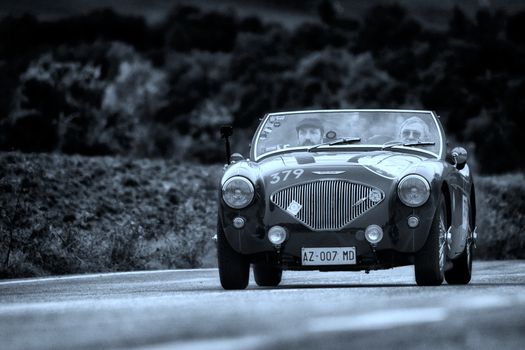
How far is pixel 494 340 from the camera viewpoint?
233 inches

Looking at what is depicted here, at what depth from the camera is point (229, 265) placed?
37.8 feet

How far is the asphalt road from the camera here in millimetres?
5879

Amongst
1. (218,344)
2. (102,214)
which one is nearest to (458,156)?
(218,344)

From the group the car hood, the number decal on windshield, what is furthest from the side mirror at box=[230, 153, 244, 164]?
the number decal on windshield

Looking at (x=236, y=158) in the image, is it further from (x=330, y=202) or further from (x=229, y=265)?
(x=330, y=202)

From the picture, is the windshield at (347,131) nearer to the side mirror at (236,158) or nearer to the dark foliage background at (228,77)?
the side mirror at (236,158)

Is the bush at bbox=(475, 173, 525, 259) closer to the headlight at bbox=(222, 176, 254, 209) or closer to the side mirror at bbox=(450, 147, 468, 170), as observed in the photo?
the side mirror at bbox=(450, 147, 468, 170)

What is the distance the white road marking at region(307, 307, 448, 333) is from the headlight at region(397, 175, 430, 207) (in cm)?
360

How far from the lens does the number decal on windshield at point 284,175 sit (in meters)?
11.4

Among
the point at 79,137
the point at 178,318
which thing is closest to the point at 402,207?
the point at 178,318

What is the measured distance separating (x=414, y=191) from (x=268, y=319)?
4392 millimetres

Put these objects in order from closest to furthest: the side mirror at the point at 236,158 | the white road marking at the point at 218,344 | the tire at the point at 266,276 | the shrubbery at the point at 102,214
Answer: the white road marking at the point at 218,344 → the side mirror at the point at 236,158 → the tire at the point at 266,276 → the shrubbery at the point at 102,214

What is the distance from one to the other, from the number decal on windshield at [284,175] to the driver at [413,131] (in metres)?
1.73

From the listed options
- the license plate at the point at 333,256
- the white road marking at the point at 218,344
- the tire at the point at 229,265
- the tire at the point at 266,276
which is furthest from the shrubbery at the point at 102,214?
the white road marking at the point at 218,344
